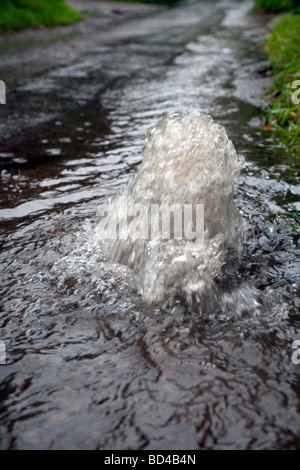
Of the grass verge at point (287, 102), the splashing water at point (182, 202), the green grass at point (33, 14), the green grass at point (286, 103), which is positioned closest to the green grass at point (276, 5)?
the green grass at point (33, 14)

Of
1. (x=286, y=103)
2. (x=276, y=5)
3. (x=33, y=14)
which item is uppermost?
(x=33, y=14)

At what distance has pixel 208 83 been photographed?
6.70 meters

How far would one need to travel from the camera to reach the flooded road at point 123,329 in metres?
1.56

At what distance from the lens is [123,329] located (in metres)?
2.01

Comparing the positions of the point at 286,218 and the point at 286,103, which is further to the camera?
the point at 286,103

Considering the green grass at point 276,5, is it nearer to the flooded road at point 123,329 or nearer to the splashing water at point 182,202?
the flooded road at point 123,329

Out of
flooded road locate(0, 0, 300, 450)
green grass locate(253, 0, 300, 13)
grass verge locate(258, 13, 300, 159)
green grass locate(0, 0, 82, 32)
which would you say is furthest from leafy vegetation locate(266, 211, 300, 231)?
green grass locate(253, 0, 300, 13)

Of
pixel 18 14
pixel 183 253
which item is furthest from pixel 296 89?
pixel 18 14

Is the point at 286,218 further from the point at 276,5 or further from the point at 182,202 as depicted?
the point at 276,5

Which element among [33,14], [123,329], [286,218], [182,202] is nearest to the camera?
[123,329]

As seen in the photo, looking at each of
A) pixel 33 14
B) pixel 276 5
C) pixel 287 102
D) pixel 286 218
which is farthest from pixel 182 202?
pixel 276 5

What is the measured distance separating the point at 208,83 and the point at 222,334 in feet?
18.1

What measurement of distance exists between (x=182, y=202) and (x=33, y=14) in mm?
13294

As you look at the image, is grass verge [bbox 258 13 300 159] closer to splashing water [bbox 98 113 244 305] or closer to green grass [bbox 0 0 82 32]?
splashing water [bbox 98 113 244 305]
